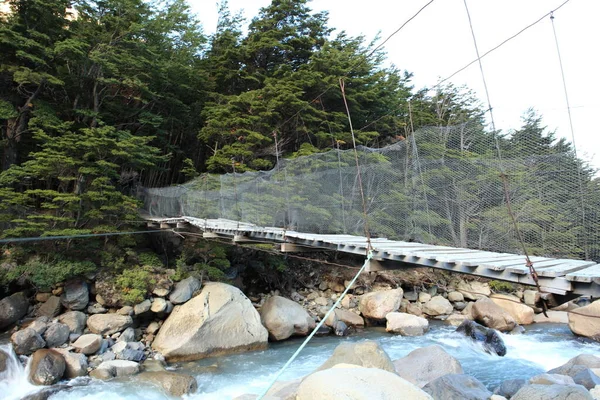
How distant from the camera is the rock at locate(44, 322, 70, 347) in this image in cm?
521

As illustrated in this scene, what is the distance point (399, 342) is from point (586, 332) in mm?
3243

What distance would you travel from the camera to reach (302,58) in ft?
38.0

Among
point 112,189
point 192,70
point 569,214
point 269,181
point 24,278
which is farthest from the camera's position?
point 192,70

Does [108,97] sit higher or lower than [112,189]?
higher

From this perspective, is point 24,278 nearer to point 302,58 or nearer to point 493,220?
point 493,220

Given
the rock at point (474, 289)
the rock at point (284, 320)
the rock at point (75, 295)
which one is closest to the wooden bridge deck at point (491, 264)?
the rock at point (284, 320)

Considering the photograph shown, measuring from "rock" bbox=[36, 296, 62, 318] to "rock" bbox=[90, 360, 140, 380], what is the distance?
6.35 ft

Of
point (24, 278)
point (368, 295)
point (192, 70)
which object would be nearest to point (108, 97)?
point (192, 70)

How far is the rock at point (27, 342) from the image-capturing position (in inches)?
193

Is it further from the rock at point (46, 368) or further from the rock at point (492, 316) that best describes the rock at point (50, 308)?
the rock at point (492, 316)

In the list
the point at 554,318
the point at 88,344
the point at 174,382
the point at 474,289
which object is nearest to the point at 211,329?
the point at 174,382

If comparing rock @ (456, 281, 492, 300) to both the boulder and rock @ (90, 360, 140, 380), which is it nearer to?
the boulder

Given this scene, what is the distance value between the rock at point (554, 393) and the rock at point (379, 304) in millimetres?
4355

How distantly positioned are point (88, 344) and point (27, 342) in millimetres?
777
